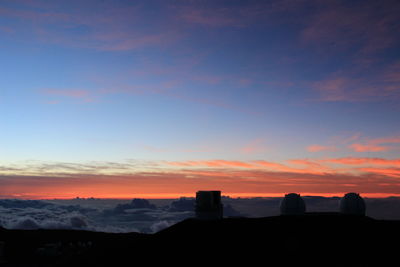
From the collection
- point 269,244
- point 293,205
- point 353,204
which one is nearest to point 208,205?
point 269,244

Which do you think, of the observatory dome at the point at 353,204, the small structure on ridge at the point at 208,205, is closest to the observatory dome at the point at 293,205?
the observatory dome at the point at 353,204

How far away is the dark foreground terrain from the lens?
90.9 ft

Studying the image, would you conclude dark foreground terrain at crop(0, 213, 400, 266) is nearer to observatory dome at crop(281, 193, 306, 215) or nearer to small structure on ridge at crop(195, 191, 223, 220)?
small structure on ridge at crop(195, 191, 223, 220)

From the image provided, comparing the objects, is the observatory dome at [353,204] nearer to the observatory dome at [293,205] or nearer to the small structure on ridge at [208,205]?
the observatory dome at [293,205]

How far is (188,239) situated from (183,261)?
4.14 metres

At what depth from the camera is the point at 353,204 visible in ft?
151

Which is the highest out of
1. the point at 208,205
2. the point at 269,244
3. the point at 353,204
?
the point at 353,204

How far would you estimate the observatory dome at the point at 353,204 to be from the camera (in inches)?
1813

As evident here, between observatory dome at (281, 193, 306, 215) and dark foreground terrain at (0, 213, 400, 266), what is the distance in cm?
1075

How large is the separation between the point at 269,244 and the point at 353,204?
20574 millimetres

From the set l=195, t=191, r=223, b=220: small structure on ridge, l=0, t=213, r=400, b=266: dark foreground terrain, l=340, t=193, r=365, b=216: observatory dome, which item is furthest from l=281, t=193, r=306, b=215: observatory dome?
l=195, t=191, r=223, b=220: small structure on ridge

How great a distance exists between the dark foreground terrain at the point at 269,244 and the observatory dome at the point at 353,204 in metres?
9.58

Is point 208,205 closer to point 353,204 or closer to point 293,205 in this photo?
point 293,205

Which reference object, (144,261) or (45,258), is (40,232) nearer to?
(45,258)
